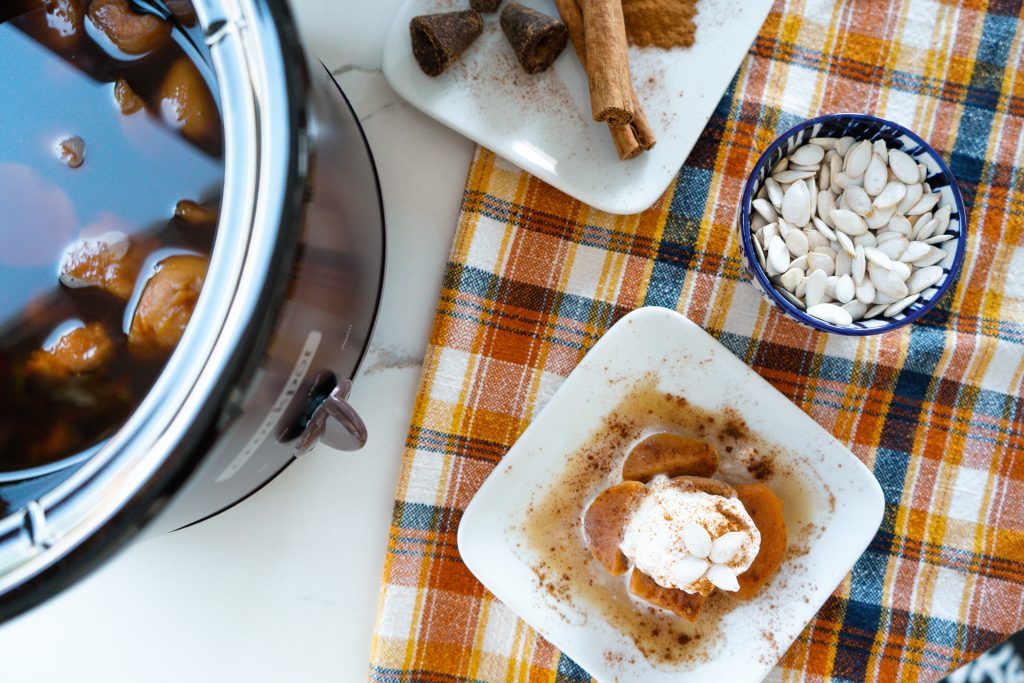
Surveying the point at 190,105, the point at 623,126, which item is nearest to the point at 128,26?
the point at 190,105

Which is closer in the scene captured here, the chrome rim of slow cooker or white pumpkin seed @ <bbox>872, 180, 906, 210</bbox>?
the chrome rim of slow cooker

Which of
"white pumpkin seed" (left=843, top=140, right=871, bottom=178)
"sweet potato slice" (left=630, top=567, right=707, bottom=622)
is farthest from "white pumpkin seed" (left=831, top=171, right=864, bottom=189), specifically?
"sweet potato slice" (left=630, top=567, right=707, bottom=622)

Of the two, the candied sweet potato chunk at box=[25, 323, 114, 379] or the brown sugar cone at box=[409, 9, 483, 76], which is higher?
the brown sugar cone at box=[409, 9, 483, 76]

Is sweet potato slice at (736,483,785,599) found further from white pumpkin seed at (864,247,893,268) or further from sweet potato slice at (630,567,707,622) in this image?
white pumpkin seed at (864,247,893,268)

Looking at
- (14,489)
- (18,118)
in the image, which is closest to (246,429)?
(14,489)

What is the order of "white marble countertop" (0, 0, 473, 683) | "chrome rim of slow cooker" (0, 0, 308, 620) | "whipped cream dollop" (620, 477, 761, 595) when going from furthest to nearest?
"white marble countertop" (0, 0, 473, 683)
"whipped cream dollop" (620, 477, 761, 595)
"chrome rim of slow cooker" (0, 0, 308, 620)

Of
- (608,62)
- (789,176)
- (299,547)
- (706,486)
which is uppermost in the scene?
(608,62)

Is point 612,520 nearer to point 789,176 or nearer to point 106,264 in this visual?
point 789,176

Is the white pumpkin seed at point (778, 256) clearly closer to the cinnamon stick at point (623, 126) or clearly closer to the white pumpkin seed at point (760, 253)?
the white pumpkin seed at point (760, 253)
